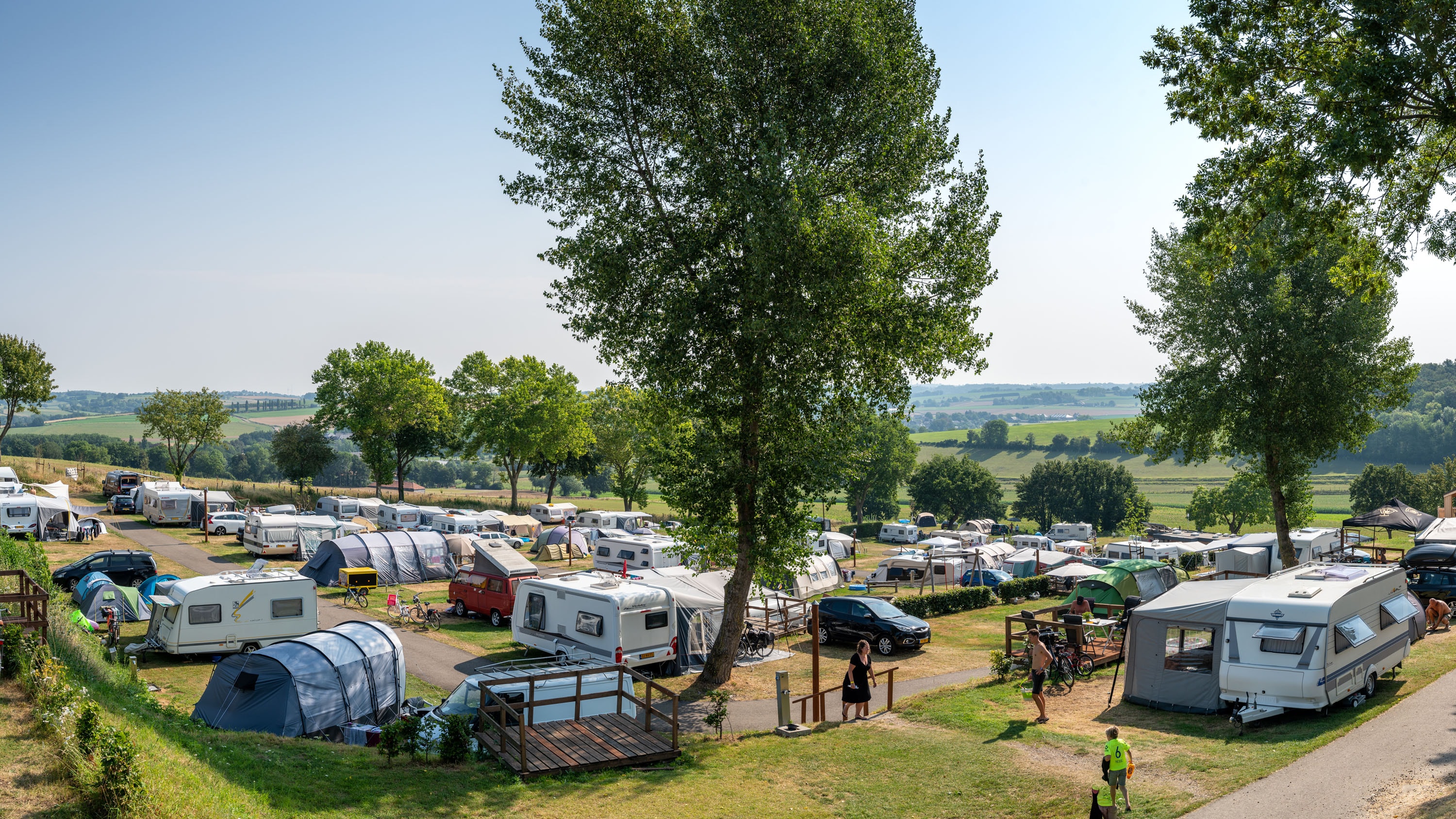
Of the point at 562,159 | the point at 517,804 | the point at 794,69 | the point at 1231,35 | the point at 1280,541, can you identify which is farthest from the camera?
the point at 1280,541

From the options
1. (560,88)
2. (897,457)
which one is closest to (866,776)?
(560,88)

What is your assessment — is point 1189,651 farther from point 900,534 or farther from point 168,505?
point 900,534

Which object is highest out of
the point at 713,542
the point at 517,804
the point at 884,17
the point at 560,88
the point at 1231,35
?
the point at 884,17

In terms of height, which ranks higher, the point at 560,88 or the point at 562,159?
the point at 560,88

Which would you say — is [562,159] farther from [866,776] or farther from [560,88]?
[866,776]

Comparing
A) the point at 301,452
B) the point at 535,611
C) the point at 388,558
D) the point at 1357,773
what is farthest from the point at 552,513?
the point at 1357,773

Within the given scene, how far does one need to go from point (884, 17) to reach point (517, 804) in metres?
16.1

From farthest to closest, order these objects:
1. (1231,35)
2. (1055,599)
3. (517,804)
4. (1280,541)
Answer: (1055,599) → (1280,541) → (1231,35) → (517,804)

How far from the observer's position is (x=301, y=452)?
2643 inches

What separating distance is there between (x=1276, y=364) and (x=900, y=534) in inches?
1952

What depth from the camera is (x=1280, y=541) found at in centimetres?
2862

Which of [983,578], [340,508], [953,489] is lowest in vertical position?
[983,578]

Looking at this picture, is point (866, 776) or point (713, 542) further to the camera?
point (713, 542)

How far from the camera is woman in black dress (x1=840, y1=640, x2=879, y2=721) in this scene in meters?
15.8
